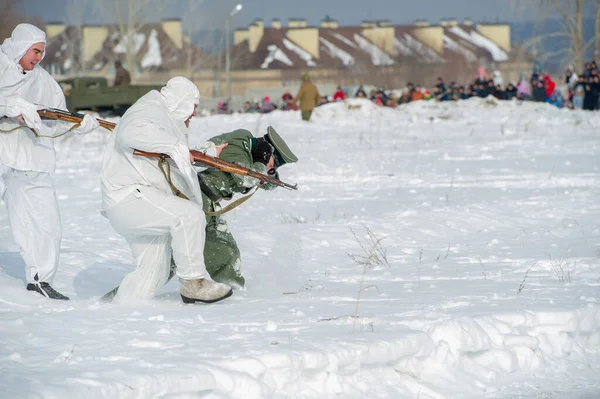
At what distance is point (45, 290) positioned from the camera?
6.61 m

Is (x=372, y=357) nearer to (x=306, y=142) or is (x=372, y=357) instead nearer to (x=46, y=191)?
(x=46, y=191)

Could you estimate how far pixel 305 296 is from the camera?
22.0 ft

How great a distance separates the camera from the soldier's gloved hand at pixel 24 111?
21.2 ft

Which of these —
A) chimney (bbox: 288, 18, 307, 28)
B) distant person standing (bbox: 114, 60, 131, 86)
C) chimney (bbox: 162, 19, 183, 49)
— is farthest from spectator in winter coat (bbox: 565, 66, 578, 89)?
chimney (bbox: 288, 18, 307, 28)

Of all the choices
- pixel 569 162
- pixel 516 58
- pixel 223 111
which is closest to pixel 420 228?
pixel 569 162

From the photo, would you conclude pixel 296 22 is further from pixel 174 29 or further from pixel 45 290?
pixel 45 290

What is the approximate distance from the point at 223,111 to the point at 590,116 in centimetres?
1968

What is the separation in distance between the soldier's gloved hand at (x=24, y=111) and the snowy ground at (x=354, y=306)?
1.10m

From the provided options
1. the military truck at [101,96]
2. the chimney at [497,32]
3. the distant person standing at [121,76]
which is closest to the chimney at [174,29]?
the chimney at [497,32]

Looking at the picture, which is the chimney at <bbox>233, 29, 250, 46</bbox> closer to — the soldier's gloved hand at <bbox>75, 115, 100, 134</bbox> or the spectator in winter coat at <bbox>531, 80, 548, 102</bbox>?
the spectator in winter coat at <bbox>531, 80, 548, 102</bbox>

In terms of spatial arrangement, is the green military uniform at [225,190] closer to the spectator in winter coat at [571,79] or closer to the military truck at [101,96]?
the military truck at [101,96]

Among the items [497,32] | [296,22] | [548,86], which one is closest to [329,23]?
[296,22]

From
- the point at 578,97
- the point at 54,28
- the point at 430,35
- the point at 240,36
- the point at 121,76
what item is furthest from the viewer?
the point at 430,35

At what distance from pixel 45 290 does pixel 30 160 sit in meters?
0.86
